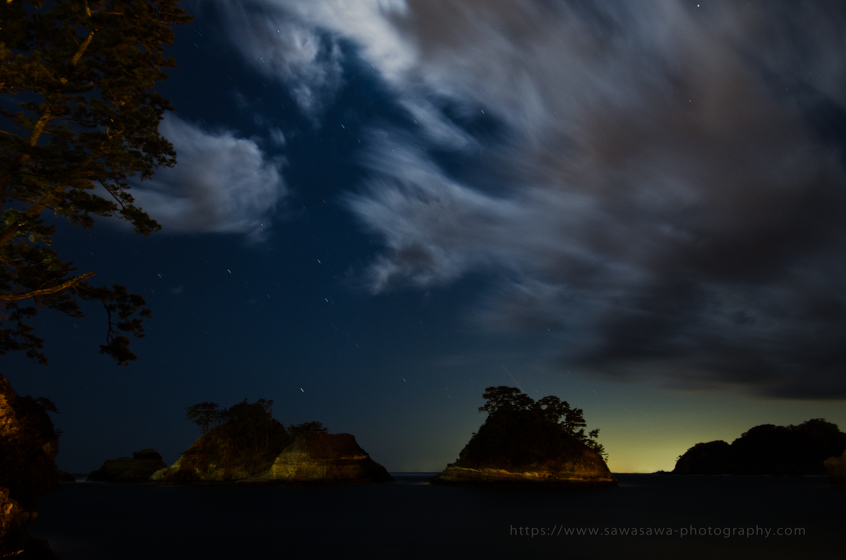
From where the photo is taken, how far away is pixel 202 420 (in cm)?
13788

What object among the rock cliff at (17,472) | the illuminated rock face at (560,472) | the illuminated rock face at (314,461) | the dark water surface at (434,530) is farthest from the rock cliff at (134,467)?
the rock cliff at (17,472)

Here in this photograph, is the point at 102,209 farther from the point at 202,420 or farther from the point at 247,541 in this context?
the point at 202,420

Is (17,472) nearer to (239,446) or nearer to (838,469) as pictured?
(239,446)

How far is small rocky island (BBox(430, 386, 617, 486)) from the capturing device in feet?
374

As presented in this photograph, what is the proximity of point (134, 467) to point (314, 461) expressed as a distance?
85702mm

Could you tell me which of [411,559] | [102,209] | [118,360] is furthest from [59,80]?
[411,559]

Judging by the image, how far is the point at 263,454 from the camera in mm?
126688

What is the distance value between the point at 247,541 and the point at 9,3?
120 ft

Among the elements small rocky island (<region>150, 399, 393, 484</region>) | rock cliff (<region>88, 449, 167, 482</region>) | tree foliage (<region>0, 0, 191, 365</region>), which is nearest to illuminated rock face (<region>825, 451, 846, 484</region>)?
small rocky island (<region>150, 399, 393, 484</region>)

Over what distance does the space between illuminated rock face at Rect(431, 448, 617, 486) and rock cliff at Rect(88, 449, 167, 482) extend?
373 ft

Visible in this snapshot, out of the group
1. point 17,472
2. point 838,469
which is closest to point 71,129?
point 17,472

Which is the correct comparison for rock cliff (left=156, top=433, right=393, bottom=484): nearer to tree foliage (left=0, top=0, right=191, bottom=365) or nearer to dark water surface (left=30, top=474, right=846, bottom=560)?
dark water surface (left=30, top=474, right=846, bottom=560)

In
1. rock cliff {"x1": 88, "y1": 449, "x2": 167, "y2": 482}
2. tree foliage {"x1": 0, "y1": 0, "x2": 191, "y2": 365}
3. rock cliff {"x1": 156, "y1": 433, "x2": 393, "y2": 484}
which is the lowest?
rock cliff {"x1": 88, "y1": 449, "x2": 167, "y2": 482}

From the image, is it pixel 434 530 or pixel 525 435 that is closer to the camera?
pixel 434 530
